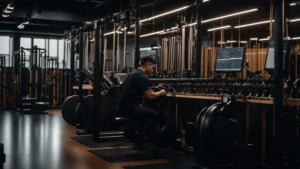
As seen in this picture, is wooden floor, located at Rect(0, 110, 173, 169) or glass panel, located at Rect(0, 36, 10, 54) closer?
wooden floor, located at Rect(0, 110, 173, 169)

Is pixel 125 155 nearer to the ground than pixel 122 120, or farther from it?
nearer to the ground

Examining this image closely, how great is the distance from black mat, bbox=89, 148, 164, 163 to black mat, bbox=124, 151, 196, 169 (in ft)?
0.58

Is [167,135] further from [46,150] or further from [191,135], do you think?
[46,150]

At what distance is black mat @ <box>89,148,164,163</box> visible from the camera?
5.94m

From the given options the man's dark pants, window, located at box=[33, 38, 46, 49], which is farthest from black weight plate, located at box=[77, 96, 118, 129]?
window, located at box=[33, 38, 46, 49]

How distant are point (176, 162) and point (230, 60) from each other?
5.24 ft

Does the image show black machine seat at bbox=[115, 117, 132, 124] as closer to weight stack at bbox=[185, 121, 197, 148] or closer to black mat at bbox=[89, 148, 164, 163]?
black mat at bbox=[89, 148, 164, 163]

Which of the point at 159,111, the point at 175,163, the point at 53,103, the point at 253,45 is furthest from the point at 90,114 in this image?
the point at 53,103

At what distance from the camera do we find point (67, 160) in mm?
5801

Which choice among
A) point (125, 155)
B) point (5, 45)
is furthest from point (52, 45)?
point (125, 155)

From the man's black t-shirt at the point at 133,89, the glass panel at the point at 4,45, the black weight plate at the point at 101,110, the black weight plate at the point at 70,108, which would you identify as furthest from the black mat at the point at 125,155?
the glass panel at the point at 4,45

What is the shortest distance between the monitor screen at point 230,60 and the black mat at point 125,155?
1.64 m

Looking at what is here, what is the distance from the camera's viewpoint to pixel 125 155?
625 cm

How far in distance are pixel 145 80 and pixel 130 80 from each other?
9.3 inches
